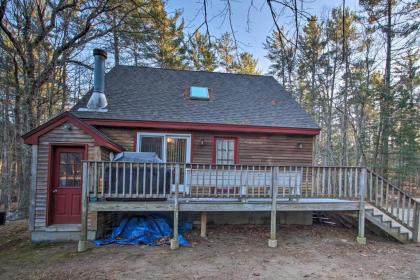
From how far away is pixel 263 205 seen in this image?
589cm

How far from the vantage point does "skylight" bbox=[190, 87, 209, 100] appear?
8917 millimetres

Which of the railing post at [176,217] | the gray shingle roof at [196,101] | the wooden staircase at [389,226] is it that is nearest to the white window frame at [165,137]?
the gray shingle roof at [196,101]

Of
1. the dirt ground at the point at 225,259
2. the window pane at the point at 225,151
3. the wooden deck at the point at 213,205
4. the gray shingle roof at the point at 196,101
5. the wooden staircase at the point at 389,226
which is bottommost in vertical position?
the dirt ground at the point at 225,259

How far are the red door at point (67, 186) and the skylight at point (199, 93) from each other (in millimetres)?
4238

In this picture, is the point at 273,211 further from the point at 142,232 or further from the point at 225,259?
the point at 142,232

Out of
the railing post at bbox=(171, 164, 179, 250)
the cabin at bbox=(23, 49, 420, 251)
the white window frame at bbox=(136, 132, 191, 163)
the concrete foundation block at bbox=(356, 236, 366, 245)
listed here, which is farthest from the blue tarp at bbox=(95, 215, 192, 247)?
the concrete foundation block at bbox=(356, 236, 366, 245)

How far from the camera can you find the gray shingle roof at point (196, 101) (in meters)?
7.81

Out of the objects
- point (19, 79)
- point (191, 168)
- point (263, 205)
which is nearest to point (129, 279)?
point (191, 168)

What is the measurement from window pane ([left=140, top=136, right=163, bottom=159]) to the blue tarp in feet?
6.88

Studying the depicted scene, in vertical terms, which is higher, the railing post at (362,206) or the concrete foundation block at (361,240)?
the railing post at (362,206)

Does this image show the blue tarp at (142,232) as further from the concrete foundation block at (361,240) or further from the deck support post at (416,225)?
the deck support post at (416,225)

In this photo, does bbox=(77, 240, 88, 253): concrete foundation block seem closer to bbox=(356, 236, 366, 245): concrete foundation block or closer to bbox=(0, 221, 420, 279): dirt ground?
bbox=(0, 221, 420, 279): dirt ground

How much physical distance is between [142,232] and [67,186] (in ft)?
7.25

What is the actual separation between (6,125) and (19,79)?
2.13 metres
